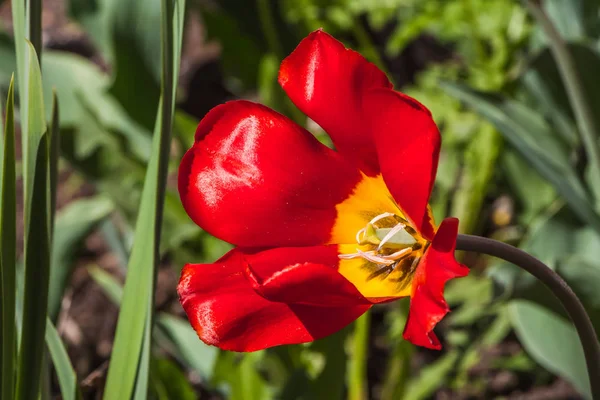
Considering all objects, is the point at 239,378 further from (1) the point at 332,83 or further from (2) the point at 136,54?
(2) the point at 136,54

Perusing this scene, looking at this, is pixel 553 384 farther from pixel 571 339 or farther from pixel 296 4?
pixel 296 4

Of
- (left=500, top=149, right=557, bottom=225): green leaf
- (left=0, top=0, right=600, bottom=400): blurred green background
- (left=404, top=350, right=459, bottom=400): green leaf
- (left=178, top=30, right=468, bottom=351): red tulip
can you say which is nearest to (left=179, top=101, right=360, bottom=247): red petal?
(left=178, top=30, right=468, bottom=351): red tulip

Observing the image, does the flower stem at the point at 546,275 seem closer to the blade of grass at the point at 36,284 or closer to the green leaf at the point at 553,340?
the blade of grass at the point at 36,284

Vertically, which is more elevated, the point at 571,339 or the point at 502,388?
the point at 571,339

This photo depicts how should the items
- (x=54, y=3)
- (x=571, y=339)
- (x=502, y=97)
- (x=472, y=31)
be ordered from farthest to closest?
1. (x=54, y=3)
2. (x=472, y=31)
3. (x=502, y=97)
4. (x=571, y=339)

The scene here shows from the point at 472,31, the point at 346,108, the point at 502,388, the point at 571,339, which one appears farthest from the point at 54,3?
the point at 346,108

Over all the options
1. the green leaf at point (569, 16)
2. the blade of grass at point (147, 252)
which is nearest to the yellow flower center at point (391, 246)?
the blade of grass at point (147, 252)

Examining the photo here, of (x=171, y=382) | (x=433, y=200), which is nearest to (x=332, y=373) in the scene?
(x=171, y=382)
